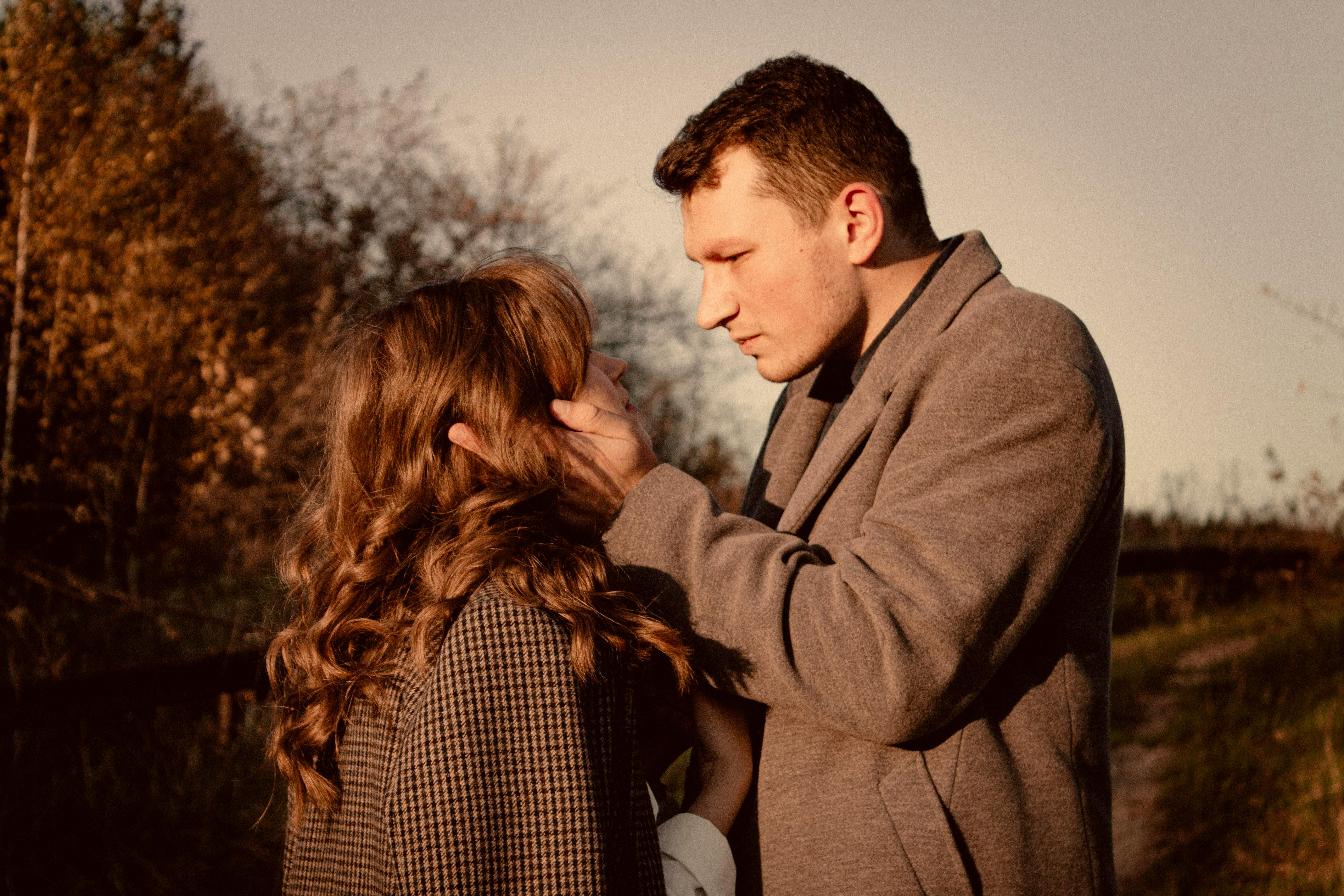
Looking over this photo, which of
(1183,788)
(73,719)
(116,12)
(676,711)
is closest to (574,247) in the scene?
Answer: (116,12)

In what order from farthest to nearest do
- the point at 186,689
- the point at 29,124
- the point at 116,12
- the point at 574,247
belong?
the point at 574,247 < the point at 116,12 < the point at 29,124 < the point at 186,689

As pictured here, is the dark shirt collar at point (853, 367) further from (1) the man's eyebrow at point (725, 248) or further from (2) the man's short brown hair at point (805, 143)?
(1) the man's eyebrow at point (725, 248)

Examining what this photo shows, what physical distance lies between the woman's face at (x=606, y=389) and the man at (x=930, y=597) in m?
0.09

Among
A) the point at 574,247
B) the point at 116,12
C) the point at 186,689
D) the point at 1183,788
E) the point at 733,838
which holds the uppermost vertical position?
the point at 116,12

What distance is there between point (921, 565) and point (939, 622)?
0.09m

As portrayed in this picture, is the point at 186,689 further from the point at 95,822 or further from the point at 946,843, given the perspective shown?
the point at 946,843

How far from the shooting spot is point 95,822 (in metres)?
3.76

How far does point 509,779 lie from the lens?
149 centimetres

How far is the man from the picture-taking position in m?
1.52

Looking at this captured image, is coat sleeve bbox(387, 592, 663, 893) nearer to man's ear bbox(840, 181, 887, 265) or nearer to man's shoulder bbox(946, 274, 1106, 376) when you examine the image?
man's shoulder bbox(946, 274, 1106, 376)

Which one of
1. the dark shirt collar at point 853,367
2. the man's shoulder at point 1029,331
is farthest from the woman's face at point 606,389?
the man's shoulder at point 1029,331

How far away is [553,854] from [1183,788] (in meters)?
4.97

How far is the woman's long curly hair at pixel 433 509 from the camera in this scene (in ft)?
5.43

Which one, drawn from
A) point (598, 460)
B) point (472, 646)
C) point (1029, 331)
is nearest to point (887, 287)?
point (1029, 331)
